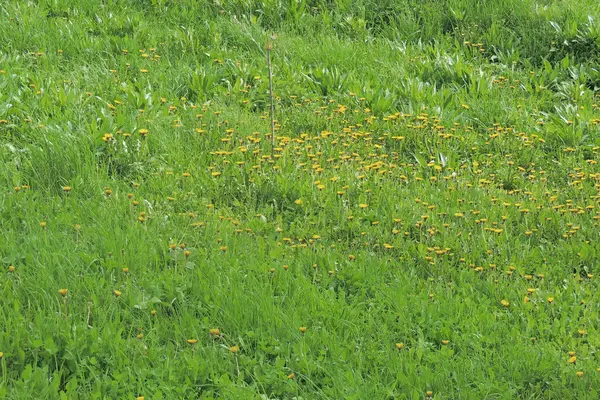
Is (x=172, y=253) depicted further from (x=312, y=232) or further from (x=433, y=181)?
(x=433, y=181)

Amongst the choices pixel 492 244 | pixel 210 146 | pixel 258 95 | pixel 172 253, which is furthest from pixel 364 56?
pixel 172 253

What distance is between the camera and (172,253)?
4293 mm

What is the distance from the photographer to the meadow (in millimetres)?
3574

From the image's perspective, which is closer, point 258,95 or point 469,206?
point 469,206

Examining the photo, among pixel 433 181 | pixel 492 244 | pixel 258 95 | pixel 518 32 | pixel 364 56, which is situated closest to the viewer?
pixel 492 244

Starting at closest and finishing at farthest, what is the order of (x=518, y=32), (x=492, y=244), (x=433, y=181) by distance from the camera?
(x=492, y=244) → (x=433, y=181) → (x=518, y=32)

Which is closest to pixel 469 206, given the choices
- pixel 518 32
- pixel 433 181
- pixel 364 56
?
pixel 433 181

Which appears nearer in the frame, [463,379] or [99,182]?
[463,379]

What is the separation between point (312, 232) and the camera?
4.84 m

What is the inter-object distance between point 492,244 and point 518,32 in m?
4.09

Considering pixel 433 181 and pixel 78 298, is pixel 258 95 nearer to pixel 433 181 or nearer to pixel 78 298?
pixel 433 181

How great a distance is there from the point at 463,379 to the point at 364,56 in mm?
4611

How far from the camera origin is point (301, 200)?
511 cm

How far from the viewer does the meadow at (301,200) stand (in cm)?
357
